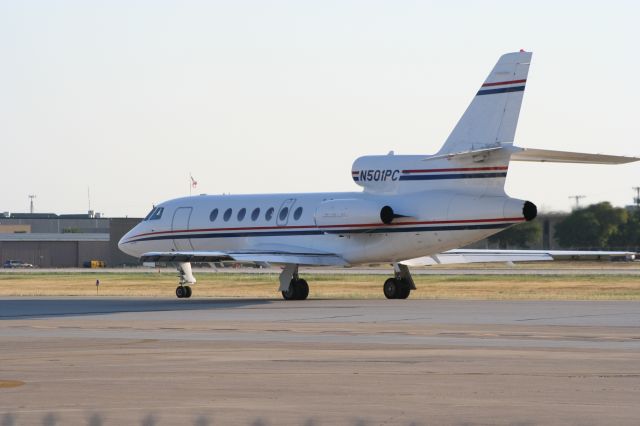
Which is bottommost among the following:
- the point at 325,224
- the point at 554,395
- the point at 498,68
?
the point at 554,395

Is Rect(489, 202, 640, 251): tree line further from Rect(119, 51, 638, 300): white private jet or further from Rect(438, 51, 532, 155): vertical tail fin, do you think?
Rect(438, 51, 532, 155): vertical tail fin

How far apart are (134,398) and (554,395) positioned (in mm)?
4768

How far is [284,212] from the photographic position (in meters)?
42.2

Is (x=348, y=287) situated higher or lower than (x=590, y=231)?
lower

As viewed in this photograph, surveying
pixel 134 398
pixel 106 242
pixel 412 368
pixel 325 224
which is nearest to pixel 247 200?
pixel 325 224

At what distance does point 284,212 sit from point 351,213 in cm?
402

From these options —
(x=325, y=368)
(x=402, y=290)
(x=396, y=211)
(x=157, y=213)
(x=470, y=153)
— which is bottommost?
(x=325, y=368)

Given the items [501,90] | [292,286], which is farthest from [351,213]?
[501,90]

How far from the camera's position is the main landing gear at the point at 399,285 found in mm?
41219

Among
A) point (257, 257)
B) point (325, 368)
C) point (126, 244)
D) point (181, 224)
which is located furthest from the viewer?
point (126, 244)

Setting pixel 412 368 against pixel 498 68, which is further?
pixel 498 68

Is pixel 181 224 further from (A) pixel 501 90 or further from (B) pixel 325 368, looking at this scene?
(B) pixel 325 368

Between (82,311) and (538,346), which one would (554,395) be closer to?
(538,346)

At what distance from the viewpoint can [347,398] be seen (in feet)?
46.2
